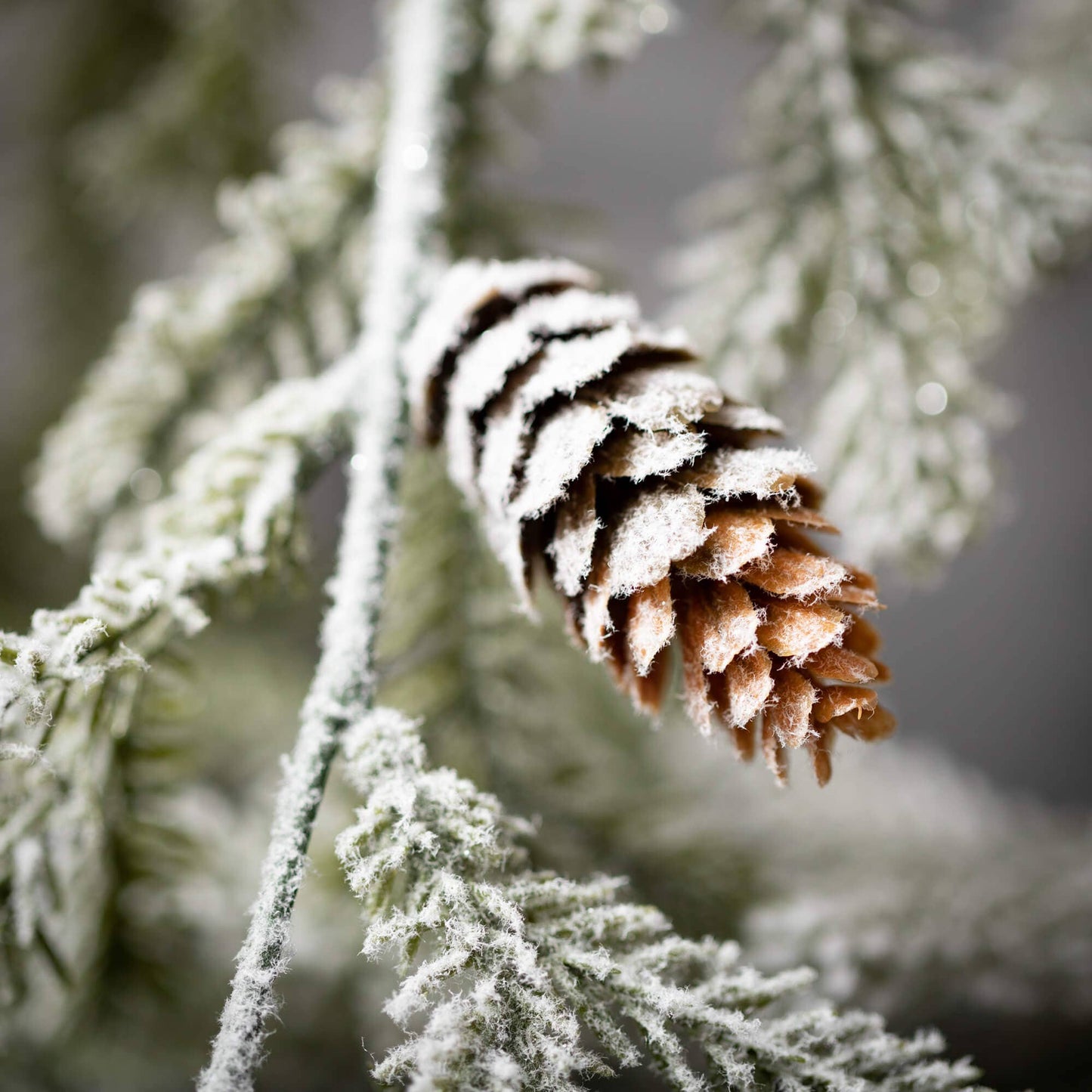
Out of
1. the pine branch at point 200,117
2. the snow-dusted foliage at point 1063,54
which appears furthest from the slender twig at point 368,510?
the snow-dusted foliage at point 1063,54

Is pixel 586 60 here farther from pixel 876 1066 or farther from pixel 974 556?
pixel 974 556

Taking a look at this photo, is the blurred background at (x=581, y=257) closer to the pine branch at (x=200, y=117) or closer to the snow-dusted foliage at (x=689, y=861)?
the pine branch at (x=200, y=117)

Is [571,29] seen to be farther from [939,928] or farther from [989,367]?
[989,367]

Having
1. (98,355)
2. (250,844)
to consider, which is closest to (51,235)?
(98,355)

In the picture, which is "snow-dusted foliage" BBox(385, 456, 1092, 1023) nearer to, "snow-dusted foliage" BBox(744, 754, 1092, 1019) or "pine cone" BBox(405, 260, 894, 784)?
"snow-dusted foliage" BBox(744, 754, 1092, 1019)

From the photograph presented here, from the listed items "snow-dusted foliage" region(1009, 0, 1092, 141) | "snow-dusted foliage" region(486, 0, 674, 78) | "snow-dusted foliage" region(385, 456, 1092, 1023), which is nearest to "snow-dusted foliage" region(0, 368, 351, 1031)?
"snow-dusted foliage" region(385, 456, 1092, 1023)
